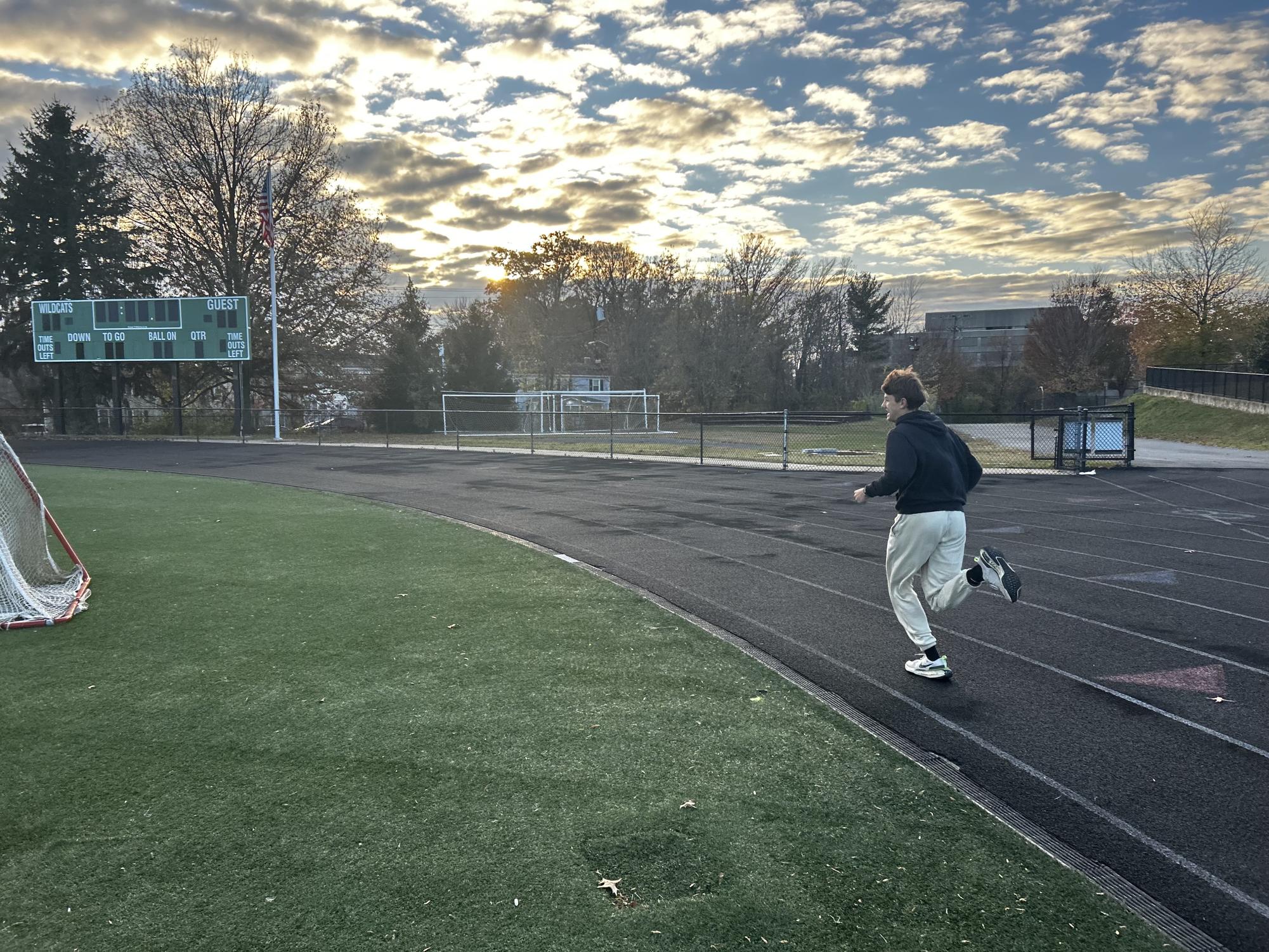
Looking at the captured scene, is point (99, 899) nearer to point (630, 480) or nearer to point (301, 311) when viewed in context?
point (630, 480)

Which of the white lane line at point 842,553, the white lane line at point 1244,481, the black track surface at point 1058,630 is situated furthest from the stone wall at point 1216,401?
the white lane line at point 842,553

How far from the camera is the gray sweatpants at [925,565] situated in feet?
17.5

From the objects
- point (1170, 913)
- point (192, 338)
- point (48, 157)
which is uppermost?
→ point (48, 157)

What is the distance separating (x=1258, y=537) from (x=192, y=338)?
36.1m

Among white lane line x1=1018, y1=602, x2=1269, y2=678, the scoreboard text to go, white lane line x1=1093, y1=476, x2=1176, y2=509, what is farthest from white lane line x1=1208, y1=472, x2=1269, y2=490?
the scoreboard text to go

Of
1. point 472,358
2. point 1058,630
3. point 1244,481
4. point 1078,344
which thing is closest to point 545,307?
point 472,358

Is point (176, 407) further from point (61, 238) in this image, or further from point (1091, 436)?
point (1091, 436)

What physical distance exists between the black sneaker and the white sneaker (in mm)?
659

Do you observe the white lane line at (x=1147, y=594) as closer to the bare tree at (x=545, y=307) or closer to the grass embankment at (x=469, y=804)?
the grass embankment at (x=469, y=804)

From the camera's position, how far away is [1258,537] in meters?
11.3

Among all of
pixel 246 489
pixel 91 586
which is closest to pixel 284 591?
pixel 91 586

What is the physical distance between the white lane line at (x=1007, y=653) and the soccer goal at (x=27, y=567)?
662 centimetres

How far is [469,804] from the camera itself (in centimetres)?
375

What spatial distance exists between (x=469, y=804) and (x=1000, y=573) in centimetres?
358
